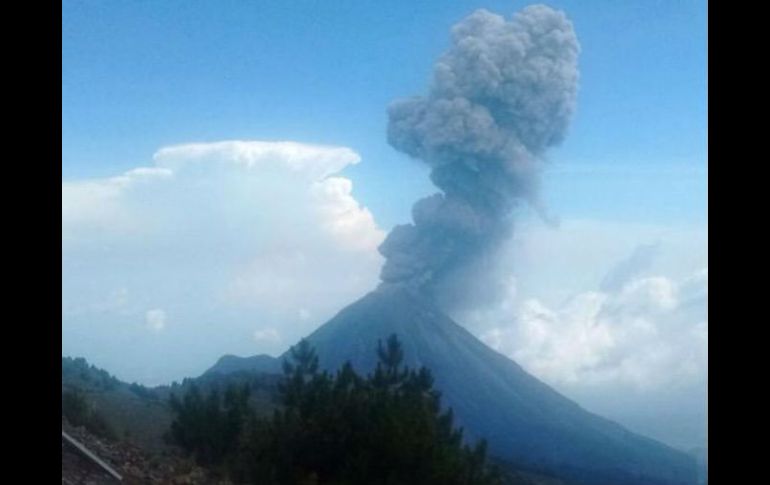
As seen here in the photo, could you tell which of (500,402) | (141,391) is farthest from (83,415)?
(500,402)

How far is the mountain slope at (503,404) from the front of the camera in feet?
21.0

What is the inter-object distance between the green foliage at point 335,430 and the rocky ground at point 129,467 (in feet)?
0.34

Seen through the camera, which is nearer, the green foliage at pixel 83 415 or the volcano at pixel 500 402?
the volcano at pixel 500 402

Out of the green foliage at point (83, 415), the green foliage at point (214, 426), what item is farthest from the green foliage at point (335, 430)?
the green foliage at point (83, 415)

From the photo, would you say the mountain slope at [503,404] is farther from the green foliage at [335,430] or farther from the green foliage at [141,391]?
the green foliage at [141,391]

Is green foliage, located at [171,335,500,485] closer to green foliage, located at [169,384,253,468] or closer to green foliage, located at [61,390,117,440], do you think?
green foliage, located at [169,384,253,468]

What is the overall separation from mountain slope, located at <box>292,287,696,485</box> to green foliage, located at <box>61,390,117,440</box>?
54.1 inches

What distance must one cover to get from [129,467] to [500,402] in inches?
87.1

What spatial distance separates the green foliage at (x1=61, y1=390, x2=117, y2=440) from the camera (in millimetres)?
6621
